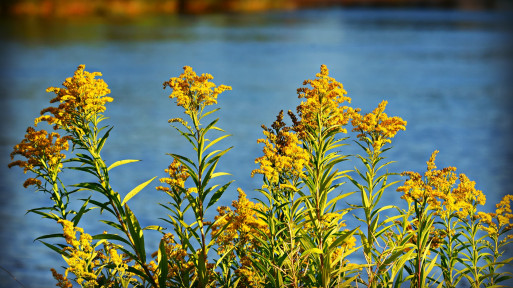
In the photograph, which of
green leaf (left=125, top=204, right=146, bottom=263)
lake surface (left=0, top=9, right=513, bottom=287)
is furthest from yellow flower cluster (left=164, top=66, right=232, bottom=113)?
lake surface (left=0, top=9, right=513, bottom=287)

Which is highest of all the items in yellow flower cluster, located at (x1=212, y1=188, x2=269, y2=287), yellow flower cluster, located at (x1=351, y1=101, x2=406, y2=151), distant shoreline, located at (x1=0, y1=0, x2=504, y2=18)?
distant shoreline, located at (x1=0, y1=0, x2=504, y2=18)

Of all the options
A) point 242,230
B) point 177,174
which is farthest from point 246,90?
point 242,230

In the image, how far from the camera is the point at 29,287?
532 cm

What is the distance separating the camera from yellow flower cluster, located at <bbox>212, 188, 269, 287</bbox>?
2.89m

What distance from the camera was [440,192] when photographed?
8.92 feet

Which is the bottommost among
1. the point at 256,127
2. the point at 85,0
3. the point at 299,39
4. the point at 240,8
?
the point at 256,127

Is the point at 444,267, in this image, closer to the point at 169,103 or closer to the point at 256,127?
the point at 256,127

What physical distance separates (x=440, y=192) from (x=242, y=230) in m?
0.89

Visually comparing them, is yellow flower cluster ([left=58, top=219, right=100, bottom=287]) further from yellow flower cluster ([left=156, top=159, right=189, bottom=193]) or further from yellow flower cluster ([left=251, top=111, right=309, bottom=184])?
yellow flower cluster ([left=251, top=111, right=309, bottom=184])

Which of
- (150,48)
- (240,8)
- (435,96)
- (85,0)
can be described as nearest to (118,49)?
(150,48)

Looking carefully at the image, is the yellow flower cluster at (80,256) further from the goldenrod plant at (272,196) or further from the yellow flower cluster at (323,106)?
the yellow flower cluster at (323,106)

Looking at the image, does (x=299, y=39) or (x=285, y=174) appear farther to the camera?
(x=299, y=39)

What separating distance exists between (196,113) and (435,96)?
49.2 feet

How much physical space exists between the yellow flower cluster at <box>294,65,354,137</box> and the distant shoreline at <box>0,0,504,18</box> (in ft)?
161
